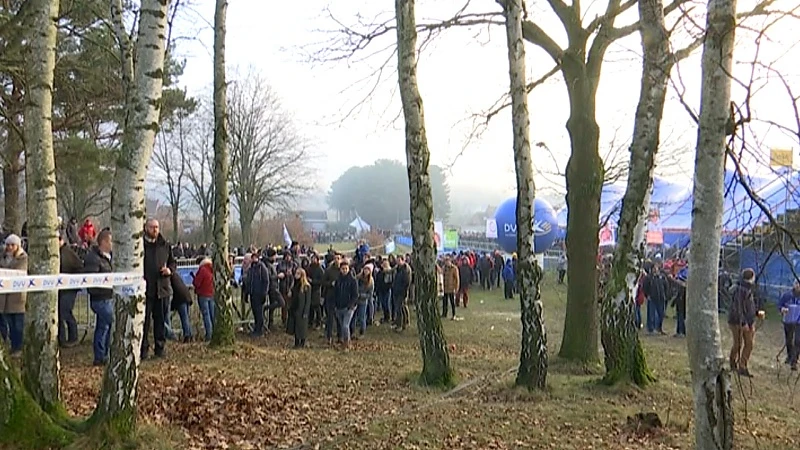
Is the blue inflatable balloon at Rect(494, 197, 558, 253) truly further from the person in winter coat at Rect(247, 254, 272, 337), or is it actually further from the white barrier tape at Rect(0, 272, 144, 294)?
the white barrier tape at Rect(0, 272, 144, 294)

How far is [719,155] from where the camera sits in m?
4.06

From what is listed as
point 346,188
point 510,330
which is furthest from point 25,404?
point 346,188

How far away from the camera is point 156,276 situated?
10.1 m

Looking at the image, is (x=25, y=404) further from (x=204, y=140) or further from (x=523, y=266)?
(x=204, y=140)

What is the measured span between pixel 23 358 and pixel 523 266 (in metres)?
5.55

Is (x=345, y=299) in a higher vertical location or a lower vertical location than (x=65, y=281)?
lower

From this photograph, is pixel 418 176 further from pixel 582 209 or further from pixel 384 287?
pixel 384 287

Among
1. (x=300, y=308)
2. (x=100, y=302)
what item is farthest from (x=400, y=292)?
(x=100, y=302)

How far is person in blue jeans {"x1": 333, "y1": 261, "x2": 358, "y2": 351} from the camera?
1452cm

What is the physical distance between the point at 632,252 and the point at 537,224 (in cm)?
1847

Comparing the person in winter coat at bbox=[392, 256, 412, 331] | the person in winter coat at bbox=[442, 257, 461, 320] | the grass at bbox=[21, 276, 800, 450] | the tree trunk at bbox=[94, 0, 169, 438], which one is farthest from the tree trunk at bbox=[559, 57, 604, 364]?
the person in winter coat at bbox=[442, 257, 461, 320]

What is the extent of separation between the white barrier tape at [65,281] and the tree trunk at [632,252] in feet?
20.5

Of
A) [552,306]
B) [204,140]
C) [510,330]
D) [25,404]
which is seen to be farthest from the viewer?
[204,140]

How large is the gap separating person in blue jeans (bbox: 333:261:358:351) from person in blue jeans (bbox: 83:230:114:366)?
5.36 m
